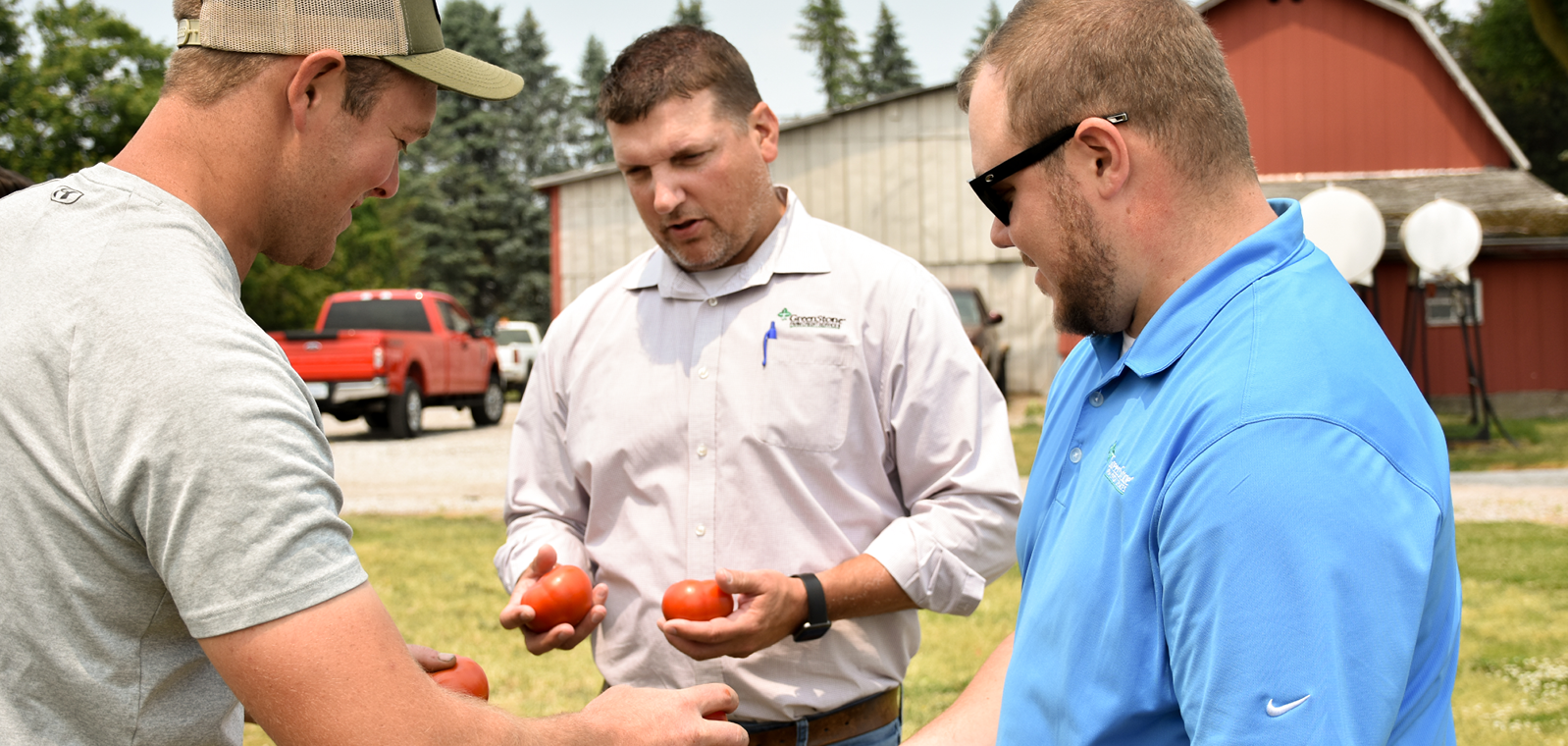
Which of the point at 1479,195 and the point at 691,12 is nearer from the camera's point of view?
the point at 1479,195

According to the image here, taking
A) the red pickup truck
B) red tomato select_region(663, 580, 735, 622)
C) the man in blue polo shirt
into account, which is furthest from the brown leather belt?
the red pickup truck

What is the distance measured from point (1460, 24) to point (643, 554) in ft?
178

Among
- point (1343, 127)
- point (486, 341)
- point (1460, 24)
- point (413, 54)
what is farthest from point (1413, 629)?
point (1460, 24)

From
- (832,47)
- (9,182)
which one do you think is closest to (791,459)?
(9,182)

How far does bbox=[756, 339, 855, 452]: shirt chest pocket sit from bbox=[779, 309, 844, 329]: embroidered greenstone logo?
48 mm

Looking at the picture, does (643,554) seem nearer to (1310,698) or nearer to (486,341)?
(1310,698)

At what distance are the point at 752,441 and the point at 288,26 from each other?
1596mm

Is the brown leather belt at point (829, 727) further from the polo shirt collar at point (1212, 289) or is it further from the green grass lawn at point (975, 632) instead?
the green grass lawn at point (975, 632)

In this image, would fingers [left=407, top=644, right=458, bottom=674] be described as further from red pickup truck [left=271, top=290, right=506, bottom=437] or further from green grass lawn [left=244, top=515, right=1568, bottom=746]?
red pickup truck [left=271, top=290, right=506, bottom=437]

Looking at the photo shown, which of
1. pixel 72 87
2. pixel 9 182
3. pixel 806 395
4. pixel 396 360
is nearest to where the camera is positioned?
pixel 806 395

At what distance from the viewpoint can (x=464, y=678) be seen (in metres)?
2.46

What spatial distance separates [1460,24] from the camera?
4728cm

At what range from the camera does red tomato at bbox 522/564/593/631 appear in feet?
9.29

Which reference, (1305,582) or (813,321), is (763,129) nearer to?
(813,321)
